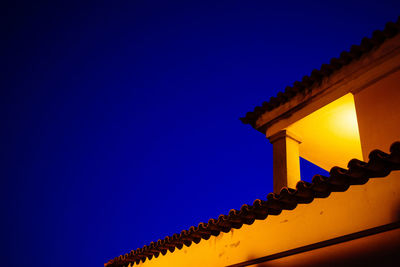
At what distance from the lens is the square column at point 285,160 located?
275 inches

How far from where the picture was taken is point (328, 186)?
12.9 feet

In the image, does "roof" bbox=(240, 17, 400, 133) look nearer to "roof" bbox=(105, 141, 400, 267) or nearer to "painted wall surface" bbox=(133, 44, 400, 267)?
"painted wall surface" bbox=(133, 44, 400, 267)

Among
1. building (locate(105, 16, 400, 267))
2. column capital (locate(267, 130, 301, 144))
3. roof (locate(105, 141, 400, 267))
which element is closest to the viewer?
roof (locate(105, 141, 400, 267))

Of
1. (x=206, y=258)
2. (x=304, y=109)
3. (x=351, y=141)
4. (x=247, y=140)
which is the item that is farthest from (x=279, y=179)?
(x=247, y=140)

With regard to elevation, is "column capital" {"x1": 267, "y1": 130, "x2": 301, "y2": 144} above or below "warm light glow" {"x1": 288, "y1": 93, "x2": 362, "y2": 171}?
below

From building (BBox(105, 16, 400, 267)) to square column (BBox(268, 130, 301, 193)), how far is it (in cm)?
2

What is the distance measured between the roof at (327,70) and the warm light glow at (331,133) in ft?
1.88

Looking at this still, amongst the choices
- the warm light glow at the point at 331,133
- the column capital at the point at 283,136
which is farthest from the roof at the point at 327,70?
the warm light glow at the point at 331,133

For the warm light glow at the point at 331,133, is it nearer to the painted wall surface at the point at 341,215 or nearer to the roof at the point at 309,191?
the painted wall surface at the point at 341,215

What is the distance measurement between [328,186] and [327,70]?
148 inches

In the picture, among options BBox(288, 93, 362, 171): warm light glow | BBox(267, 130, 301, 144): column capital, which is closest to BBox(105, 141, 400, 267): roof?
BBox(267, 130, 301, 144): column capital

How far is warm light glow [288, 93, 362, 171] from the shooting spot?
→ 23.9 feet

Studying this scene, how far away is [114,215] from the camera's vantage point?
9581 centimetres

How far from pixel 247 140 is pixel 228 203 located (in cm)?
1859
